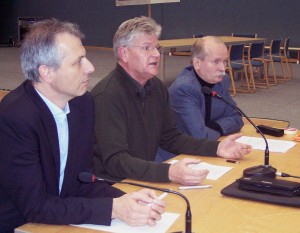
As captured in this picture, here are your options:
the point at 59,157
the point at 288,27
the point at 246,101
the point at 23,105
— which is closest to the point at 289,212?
the point at 59,157

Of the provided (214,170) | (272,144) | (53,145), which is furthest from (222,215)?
(272,144)

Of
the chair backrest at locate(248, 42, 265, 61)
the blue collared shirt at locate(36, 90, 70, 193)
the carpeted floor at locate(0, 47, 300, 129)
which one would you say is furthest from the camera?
the chair backrest at locate(248, 42, 265, 61)

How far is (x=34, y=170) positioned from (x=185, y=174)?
0.62m

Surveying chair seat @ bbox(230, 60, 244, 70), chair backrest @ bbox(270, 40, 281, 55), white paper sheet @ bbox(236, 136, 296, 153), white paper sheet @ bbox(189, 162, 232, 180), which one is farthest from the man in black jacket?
chair backrest @ bbox(270, 40, 281, 55)

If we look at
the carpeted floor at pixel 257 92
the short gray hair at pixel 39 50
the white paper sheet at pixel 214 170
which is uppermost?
the short gray hair at pixel 39 50

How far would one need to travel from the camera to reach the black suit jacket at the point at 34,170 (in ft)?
5.12

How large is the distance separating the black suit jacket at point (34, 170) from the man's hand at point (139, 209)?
40 mm

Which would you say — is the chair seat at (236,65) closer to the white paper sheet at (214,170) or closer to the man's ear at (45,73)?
the white paper sheet at (214,170)

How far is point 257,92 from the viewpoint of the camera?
8188 mm

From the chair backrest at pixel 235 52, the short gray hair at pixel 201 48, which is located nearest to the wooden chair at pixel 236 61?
the chair backrest at pixel 235 52

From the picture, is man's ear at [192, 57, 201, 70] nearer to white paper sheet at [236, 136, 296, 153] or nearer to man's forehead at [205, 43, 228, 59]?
man's forehead at [205, 43, 228, 59]

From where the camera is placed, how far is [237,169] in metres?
2.19

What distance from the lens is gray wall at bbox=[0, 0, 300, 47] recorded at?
1198cm

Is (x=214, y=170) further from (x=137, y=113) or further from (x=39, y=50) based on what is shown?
(x=39, y=50)
